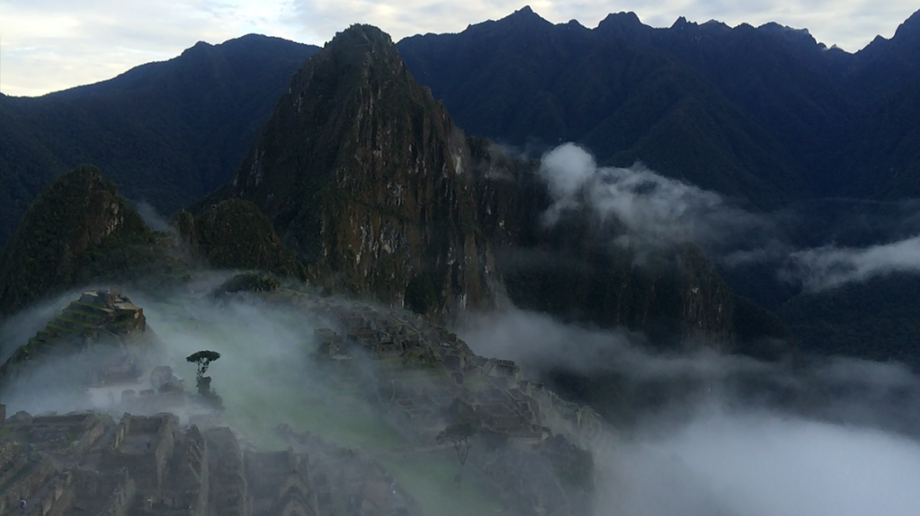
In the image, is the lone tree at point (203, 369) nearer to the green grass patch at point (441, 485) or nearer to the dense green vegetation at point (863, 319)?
the green grass patch at point (441, 485)

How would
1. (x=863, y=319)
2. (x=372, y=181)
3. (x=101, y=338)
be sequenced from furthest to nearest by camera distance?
(x=863, y=319)
(x=372, y=181)
(x=101, y=338)

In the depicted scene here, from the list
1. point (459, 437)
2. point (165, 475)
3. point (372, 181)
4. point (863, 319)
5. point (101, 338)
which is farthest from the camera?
point (863, 319)

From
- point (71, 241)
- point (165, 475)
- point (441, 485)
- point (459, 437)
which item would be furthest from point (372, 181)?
point (165, 475)

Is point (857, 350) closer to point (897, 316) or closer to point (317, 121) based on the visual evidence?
point (897, 316)

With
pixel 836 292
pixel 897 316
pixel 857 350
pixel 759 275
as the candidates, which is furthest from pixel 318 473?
pixel 759 275

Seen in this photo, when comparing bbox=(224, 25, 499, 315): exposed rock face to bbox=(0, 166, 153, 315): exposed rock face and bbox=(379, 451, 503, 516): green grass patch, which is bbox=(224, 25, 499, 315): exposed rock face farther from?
bbox=(379, 451, 503, 516): green grass patch

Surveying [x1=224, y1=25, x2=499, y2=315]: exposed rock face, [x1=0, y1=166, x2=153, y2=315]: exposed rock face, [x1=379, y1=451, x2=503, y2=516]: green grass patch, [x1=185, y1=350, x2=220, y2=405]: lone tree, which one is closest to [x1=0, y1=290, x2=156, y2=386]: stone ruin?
[x1=185, y1=350, x2=220, y2=405]: lone tree

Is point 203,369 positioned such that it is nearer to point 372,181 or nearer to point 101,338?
point 101,338
